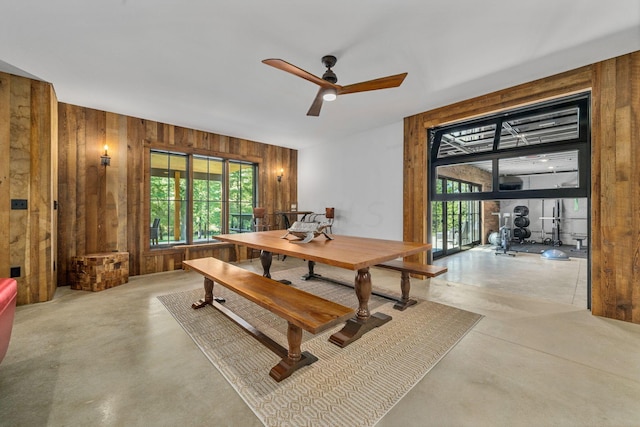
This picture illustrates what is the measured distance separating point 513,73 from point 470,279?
291 cm

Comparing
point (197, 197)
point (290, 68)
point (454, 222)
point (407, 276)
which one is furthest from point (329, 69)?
point (454, 222)

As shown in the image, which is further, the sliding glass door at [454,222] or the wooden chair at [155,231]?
the sliding glass door at [454,222]

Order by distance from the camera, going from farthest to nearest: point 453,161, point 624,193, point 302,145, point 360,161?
1. point 302,145
2. point 360,161
3. point 453,161
4. point 624,193

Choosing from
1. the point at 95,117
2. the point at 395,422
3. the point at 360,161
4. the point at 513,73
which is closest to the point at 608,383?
the point at 395,422

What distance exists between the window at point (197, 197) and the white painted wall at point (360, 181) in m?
1.40

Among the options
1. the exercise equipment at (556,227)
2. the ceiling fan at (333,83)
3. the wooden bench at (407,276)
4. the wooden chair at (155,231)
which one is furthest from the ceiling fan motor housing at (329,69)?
the exercise equipment at (556,227)

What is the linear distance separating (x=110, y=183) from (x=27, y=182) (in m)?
1.08

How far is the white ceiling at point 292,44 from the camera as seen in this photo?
6.42 feet

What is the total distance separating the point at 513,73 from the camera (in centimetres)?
290

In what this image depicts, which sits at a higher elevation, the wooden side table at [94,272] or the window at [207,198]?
the window at [207,198]

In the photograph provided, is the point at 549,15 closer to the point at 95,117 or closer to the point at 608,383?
the point at 608,383

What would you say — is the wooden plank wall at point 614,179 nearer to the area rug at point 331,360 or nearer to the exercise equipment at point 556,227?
the area rug at point 331,360

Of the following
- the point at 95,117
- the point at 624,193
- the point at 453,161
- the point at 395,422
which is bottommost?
the point at 395,422

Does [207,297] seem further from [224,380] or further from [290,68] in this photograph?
[290,68]
